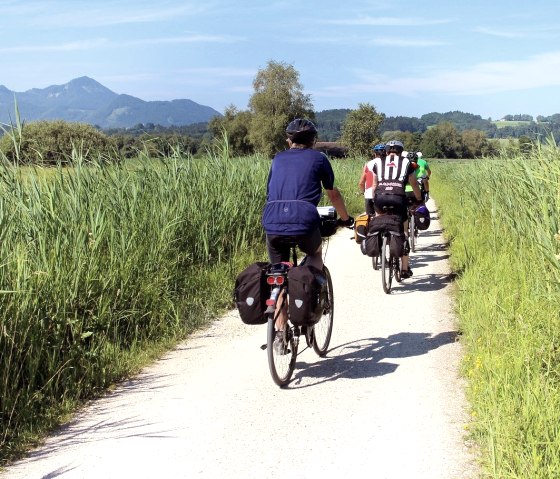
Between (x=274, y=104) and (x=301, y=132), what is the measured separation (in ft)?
274

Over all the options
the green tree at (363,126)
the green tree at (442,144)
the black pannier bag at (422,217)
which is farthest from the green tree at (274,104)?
the black pannier bag at (422,217)

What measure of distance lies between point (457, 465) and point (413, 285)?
5.92 meters

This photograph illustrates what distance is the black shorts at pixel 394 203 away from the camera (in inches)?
353

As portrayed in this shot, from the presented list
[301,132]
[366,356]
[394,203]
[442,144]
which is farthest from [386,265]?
[442,144]

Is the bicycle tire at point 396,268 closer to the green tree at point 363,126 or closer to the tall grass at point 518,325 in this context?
the tall grass at point 518,325

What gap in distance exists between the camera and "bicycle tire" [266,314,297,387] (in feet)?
16.3

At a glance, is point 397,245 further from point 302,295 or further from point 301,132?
point 302,295

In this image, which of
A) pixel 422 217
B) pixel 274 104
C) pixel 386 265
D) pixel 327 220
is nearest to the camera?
pixel 327 220

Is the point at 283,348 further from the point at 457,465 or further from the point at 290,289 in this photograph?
the point at 457,465

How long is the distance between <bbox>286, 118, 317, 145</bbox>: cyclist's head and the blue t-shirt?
0.09 meters

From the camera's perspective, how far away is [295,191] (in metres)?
5.06

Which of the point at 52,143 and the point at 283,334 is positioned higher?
the point at 52,143

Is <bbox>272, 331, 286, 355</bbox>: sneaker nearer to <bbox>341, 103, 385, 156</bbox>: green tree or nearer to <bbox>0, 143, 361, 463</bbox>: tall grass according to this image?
<bbox>0, 143, 361, 463</bbox>: tall grass

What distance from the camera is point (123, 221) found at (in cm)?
702
